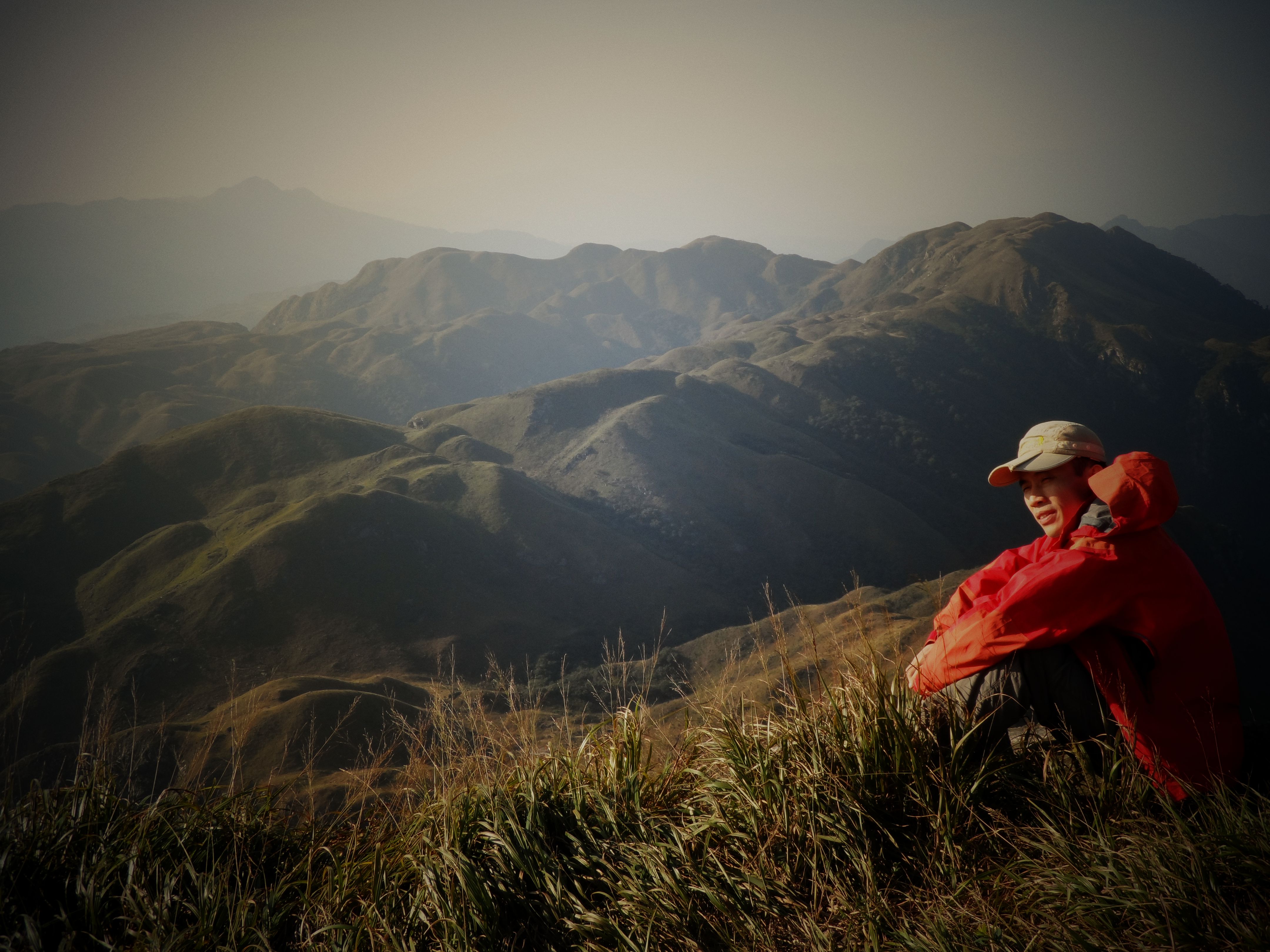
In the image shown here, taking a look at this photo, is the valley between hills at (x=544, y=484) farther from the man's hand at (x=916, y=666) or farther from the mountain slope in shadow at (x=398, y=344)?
the mountain slope in shadow at (x=398, y=344)

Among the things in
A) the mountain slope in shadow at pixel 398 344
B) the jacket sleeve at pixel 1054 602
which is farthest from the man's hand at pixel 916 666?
the mountain slope in shadow at pixel 398 344

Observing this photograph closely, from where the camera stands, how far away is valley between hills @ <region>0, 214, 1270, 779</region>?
32.4 metres

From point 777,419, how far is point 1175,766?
224ft

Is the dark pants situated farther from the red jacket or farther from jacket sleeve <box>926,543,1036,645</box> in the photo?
jacket sleeve <box>926,543,1036,645</box>

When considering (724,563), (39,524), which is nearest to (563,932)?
(724,563)

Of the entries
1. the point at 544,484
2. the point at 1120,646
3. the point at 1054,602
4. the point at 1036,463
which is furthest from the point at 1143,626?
the point at 544,484

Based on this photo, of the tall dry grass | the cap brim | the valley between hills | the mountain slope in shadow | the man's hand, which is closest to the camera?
the tall dry grass

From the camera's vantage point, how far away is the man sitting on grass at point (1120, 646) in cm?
245

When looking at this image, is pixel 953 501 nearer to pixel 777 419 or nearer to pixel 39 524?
pixel 777 419

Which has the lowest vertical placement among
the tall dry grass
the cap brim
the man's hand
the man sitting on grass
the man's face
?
the tall dry grass

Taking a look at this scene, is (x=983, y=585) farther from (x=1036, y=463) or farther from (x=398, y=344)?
(x=398, y=344)

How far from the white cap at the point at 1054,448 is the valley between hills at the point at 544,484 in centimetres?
107

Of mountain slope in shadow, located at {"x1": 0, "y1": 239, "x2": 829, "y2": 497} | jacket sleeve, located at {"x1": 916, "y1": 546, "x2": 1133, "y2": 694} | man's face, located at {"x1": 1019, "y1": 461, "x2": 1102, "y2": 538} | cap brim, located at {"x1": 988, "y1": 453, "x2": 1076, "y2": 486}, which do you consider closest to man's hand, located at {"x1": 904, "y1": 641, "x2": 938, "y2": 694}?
jacket sleeve, located at {"x1": 916, "y1": 546, "x2": 1133, "y2": 694}

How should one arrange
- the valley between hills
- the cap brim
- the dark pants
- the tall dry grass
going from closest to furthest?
the tall dry grass, the dark pants, the cap brim, the valley between hills
